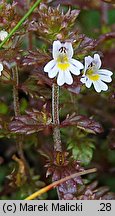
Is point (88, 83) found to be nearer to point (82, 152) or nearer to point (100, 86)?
point (100, 86)

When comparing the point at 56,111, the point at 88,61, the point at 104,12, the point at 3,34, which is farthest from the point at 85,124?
the point at 104,12

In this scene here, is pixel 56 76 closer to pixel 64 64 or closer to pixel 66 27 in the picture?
pixel 64 64

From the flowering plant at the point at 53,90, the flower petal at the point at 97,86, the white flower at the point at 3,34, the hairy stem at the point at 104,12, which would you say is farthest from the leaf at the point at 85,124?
the hairy stem at the point at 104,12

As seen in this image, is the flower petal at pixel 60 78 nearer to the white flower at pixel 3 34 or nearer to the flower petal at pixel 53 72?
the flower petal at pixel 53 72

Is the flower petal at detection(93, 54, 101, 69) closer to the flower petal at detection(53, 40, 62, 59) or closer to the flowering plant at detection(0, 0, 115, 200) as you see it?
the flowering plant at detection(0, 0, 115, 200)

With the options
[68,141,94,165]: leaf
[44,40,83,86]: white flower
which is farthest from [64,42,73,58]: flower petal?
[68,141,94,165]: leaf

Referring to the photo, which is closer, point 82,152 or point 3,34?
point 3,34

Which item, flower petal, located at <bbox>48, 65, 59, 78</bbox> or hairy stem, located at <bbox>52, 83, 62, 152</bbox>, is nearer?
flower petal, located at <bbox>48, 65, 59, 78</bbox>
